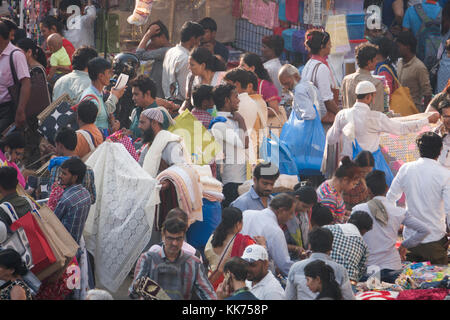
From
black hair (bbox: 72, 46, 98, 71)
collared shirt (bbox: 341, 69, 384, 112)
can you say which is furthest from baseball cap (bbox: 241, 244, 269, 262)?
collared shirt (bbox: 341, 69, 384, 112)

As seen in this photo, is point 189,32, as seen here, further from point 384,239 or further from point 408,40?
point 384,239

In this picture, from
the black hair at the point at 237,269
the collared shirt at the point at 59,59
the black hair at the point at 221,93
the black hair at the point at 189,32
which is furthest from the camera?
the collared shirt at the point at 59,59

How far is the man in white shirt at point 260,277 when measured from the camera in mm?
7297

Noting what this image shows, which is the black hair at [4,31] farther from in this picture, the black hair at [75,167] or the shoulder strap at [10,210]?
the shoulder strap at [10,210]

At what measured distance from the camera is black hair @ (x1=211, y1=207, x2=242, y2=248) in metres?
7.80

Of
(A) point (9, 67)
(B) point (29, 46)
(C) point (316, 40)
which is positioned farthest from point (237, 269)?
(B) point (29, 46)

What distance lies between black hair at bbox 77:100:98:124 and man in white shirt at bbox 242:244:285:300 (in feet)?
8.31

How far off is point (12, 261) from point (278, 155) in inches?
163

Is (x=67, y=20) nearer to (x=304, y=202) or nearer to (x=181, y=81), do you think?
(x=181, y=81)

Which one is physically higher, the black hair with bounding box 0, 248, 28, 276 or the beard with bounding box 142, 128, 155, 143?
the beard with bounding box 142, 128, 155, 143

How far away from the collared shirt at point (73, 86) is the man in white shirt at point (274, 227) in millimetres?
2902

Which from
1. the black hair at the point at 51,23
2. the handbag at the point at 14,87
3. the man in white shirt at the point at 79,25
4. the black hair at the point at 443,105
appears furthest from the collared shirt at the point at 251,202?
the man in white shirt at the point at 79,25

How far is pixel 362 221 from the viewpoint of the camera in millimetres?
8602

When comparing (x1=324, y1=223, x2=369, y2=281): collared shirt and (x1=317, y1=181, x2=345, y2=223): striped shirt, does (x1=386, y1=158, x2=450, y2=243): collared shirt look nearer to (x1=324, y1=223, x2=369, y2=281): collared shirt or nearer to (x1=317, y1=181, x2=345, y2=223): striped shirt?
(x1=317, y1=181, x2=345, y2=223): striped shirt
